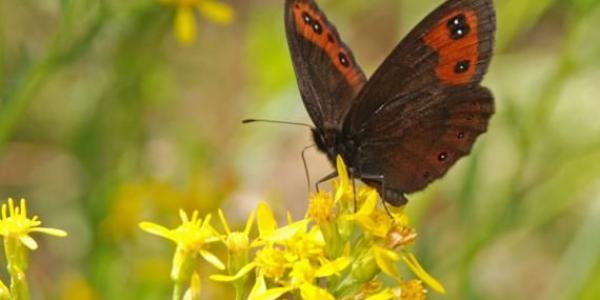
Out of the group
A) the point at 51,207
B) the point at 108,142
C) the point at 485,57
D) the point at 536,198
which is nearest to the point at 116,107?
the point at 108,142

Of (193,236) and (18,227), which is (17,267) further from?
(193,236)

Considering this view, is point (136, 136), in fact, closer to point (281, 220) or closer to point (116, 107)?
point (116, 107)

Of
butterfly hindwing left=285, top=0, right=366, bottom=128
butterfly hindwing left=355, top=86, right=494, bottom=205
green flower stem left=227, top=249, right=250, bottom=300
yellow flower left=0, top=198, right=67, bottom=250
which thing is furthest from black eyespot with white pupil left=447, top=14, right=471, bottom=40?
yellow flower left=0, top=198, right=67, bottom=250

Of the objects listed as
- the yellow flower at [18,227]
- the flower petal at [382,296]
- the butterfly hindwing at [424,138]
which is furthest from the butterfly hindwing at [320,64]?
the yellow flower at [18,227]

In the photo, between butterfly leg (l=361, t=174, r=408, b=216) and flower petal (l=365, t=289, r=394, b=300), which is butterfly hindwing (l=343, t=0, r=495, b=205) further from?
flower petal (l=365, t=289, r=394, b=300)

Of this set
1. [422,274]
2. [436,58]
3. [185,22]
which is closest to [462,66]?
[436,58]

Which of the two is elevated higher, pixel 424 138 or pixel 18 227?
pixel 18 227
